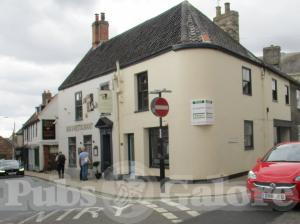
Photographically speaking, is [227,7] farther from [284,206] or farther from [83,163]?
[284,206]

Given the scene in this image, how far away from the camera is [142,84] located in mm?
21391

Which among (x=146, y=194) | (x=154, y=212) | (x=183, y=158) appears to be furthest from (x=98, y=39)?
(x=154, y=212)

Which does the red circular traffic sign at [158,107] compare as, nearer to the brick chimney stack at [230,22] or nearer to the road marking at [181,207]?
the road marking at [181,207]

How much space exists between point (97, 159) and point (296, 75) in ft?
98.9

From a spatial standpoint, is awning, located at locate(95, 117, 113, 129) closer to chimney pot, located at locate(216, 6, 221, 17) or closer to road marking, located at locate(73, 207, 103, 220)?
chimney pot, located at locate(216, 6, 221, 17)

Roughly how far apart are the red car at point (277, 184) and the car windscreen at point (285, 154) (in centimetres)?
7

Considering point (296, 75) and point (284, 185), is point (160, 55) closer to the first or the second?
point (284, 185)

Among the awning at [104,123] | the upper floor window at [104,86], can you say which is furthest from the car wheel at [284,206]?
the upper floor window at [104,86]

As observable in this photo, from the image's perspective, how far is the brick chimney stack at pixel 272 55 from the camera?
103 feet

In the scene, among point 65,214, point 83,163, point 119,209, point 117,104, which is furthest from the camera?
point 117,104

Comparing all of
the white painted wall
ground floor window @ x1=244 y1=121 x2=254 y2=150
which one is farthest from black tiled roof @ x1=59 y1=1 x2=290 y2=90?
ground floor window @ x1=244 y1=121 x2=254 y2=150

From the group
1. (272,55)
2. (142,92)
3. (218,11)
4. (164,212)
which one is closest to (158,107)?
(164,212)

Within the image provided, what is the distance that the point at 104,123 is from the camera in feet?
77.7

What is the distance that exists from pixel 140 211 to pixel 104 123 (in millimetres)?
12807
